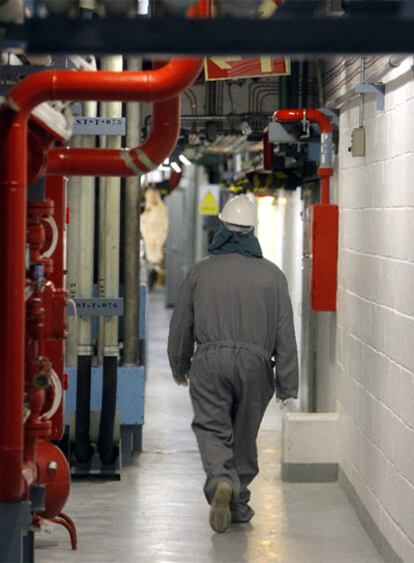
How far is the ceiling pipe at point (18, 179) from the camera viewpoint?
4270mm

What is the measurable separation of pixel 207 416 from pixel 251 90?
3.88 meters

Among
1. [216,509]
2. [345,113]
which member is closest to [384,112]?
[345,113]

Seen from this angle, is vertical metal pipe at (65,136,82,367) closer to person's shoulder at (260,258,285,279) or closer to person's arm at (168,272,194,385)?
person's arm at (168,272,194,385)

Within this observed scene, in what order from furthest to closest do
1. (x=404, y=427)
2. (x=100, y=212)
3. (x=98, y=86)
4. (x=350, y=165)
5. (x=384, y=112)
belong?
(x=100, y=212), (x=350, y=165), (x=384, y=112), (x=404, y=427), (x=98, y=86)

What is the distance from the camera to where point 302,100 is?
10352mm

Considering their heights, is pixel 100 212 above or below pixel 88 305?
above

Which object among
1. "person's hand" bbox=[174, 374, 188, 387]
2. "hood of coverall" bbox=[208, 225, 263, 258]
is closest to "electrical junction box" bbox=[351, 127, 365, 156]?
"hood of coverall" bbox=[208, 225, 263, 258]

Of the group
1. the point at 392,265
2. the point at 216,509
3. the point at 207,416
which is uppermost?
the point at 392,265

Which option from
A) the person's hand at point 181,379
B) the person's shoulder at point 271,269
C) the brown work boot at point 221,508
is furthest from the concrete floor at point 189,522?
the person's shoulder at point 271,269

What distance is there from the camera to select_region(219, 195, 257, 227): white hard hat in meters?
7.68

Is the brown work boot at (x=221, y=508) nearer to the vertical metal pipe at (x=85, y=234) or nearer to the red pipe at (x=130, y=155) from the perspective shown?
the vertical metal pipe at (x=85, y=234)

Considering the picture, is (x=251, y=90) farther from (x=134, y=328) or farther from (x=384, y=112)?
(x=384, y=112)

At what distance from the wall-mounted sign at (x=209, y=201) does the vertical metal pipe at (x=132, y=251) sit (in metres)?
10.4

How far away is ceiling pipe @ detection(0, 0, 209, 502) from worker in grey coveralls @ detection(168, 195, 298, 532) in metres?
3.14
